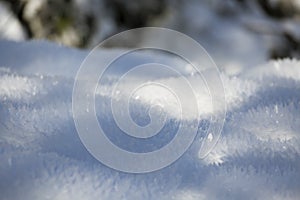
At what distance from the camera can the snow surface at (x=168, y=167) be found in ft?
2.01

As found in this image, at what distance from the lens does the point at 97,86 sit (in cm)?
A: 92

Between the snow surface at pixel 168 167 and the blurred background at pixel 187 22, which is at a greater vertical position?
the blurred background at pixel 187 22

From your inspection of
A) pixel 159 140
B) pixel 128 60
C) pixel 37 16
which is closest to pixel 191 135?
pixel 159 140

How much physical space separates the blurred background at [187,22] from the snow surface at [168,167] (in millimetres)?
1817

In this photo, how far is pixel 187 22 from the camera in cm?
332

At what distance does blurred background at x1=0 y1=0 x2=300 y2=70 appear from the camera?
2662 mm

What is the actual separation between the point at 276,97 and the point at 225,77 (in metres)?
0.11

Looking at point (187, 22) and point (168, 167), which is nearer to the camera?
point (168, 167)

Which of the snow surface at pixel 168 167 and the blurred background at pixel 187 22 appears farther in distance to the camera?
the blurred background at pixel 187 22

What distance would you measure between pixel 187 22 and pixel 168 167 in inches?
107

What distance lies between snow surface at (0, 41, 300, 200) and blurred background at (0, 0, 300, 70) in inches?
71.5

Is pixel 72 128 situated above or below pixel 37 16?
below

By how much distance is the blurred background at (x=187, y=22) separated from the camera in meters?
2.66

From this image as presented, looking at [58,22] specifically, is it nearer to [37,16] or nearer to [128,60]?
[37,16]
